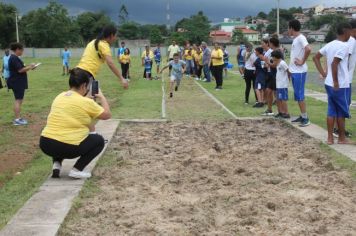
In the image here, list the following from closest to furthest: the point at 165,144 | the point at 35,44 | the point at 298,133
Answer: the point at 165,144, the point at 298,133, the point at 35,44

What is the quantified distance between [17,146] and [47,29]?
91.4 meters

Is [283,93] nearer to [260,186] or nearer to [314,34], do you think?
[260,186]

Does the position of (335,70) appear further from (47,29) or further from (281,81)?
(47,29)

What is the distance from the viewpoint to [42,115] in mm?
13328

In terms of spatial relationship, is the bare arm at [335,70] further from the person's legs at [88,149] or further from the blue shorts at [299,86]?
the person's legs at [88,149]

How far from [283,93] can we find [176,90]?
27.8ft

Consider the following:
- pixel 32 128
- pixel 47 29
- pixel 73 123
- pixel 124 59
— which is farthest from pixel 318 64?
pixel 47 29

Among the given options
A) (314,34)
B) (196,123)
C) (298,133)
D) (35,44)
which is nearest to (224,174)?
(298,133)

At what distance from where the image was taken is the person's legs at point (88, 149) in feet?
21.0

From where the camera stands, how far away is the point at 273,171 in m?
6.78

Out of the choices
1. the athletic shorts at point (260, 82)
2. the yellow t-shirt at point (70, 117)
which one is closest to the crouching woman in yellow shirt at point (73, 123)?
the yellow t-shirt at point (70, 117)

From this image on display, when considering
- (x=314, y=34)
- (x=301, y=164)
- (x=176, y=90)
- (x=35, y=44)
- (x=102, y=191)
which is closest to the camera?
(x=102, y=191)

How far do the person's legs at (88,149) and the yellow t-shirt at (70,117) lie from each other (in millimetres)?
124

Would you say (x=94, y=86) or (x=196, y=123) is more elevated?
(x=94, y=86)
